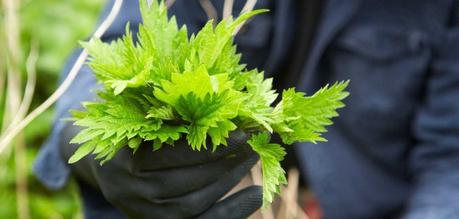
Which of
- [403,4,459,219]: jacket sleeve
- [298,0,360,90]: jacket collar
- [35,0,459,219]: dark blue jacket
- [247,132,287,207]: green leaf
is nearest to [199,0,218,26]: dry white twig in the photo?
[35,0,459,219]: dark blue jacket

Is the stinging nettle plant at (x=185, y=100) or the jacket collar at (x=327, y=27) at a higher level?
the jacket collar at (x=327, y=27)

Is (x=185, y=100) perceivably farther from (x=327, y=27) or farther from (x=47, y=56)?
(x=47, y=56)

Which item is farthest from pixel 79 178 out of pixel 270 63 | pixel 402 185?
pixel 402 185

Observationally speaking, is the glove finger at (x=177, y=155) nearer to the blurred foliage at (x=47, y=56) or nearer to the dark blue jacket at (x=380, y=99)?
the dark blue jacket at (x=380, y=99)

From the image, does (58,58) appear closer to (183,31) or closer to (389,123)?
(389,123)

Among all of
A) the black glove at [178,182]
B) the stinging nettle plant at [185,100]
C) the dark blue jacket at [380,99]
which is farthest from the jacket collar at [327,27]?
the stinging nettle plant at [185,100]

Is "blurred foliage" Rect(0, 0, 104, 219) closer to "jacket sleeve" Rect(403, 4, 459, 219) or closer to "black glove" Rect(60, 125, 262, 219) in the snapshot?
"jacket sleeve" Rect(403, 4, 459, 219)

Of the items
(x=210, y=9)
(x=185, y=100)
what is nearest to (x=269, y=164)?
(x=185, y=100)
